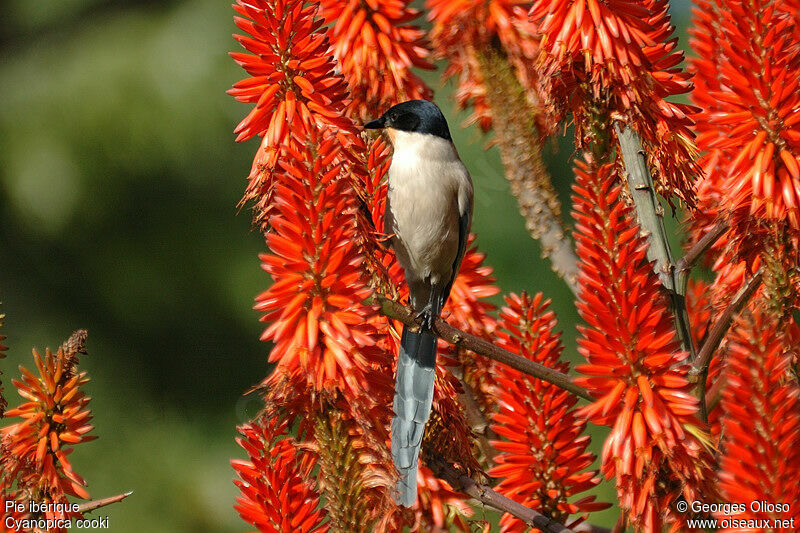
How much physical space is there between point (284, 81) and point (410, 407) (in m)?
0.45

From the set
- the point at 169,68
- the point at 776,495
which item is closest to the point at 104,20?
the point at 169,68

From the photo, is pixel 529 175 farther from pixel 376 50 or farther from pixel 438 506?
pixel 438 506

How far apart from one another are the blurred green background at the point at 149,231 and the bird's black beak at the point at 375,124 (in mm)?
1247

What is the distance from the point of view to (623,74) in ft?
3.83

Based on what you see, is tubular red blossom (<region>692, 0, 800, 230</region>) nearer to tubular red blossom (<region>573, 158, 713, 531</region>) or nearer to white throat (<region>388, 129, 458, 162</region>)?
tubular red blossom (<region>573, 158, 713, 531</region>)

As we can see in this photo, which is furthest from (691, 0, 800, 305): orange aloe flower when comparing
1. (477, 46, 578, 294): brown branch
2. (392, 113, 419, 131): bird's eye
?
(392, 113, 419, 131): bird's eye

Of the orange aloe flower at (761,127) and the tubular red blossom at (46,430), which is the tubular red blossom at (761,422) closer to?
the orange aloe flower at (761,127)

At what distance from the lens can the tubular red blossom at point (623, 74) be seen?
117 centimetres

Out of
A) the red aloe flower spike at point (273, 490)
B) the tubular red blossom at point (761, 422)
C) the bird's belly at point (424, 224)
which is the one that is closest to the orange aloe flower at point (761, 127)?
the tubular red blossom at point (761, 422)

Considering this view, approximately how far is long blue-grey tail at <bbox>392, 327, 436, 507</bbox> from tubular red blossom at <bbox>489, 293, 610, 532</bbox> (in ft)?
0.34

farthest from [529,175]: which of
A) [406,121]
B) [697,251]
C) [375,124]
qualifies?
[406,121]

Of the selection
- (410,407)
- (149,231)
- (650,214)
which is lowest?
(149,231)

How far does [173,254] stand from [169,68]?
0.58 meters

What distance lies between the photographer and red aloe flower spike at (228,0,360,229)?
1.12 meters
